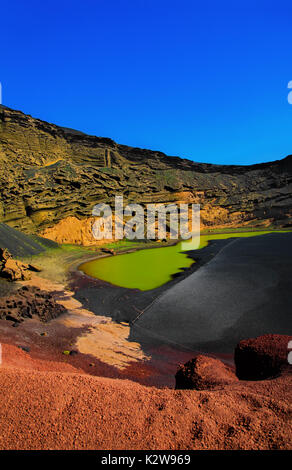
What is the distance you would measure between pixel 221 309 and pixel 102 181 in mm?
21692

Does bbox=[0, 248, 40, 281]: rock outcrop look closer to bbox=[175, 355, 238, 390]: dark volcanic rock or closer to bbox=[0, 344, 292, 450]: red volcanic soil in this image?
bbox=[0, 344, 292, 450]: red volcanic soil

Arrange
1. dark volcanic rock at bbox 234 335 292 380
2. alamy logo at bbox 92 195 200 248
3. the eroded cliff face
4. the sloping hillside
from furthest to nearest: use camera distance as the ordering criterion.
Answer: alamy logo at bbox 92 195 200 248, the eroded cliff face, the sloping hillside, dark volcanic rock at bbox 234 335 292 380

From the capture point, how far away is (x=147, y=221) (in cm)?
2825

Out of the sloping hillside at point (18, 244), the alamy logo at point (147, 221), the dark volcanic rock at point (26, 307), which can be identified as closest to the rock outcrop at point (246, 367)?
the dark volcanic rock at point (26, 307)

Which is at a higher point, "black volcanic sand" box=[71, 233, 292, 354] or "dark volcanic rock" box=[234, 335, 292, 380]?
"dark volcanic rock" box=[234, 335, 292, 380]

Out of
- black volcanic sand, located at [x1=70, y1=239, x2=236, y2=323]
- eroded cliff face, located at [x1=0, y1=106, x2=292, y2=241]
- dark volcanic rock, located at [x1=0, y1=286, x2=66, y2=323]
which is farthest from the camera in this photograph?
eroded cliff face, located at [x1=0, y1=106, x2=292, y2=241]

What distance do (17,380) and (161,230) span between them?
1057 inches

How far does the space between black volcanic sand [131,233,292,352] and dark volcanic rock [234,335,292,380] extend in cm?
205

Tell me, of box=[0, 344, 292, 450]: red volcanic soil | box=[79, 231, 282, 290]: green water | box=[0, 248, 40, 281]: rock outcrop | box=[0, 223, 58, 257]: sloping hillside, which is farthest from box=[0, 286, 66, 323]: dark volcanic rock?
box=[0, 223, 58, 257]: sloping hillside

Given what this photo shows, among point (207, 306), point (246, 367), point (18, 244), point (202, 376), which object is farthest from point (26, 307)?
point (18, 244)

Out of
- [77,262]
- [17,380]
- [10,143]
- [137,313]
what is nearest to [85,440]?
[17,380]

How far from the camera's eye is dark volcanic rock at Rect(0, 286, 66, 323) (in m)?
6.15

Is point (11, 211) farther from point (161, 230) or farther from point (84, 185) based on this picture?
point (161, 230)

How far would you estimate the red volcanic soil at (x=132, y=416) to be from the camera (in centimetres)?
170
